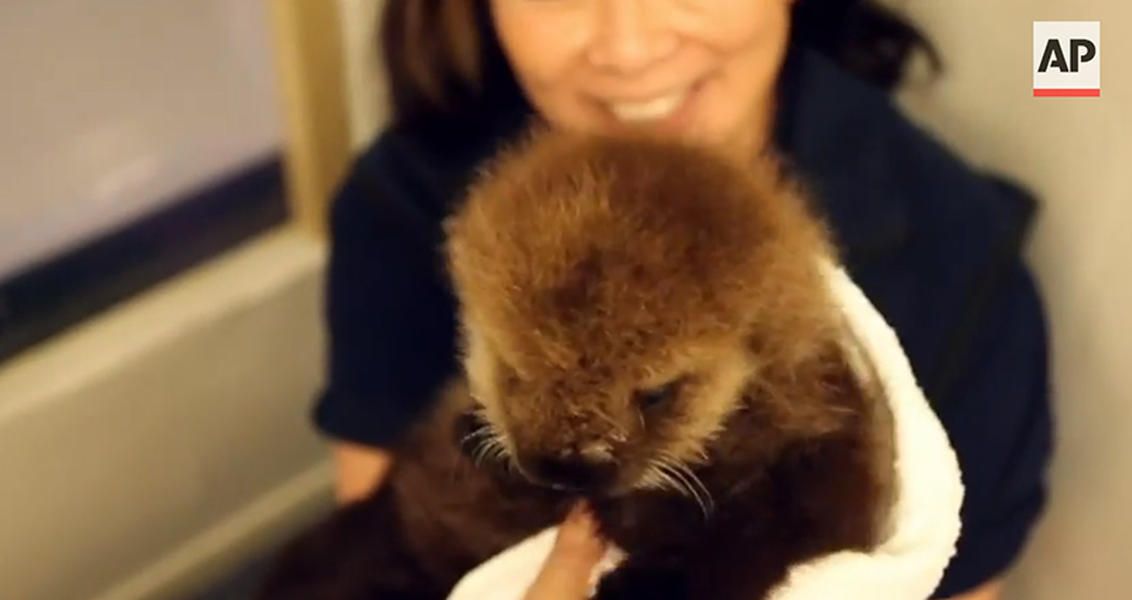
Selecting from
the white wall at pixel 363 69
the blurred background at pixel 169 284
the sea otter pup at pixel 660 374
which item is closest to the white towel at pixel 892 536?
the sea otter pup at pixel 660 374

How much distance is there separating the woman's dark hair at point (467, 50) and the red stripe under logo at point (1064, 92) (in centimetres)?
13

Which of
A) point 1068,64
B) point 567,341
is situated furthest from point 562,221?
point 1068,64

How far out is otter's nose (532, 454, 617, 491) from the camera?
0.53 meters

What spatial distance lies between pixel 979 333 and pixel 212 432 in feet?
2.02

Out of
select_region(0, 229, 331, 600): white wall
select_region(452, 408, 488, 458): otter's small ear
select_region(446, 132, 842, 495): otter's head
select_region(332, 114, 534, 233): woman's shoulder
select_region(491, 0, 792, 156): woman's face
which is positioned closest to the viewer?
select_region(446, 132, 842, 495): otter's head

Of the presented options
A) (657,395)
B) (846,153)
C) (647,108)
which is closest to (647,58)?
(647,108)

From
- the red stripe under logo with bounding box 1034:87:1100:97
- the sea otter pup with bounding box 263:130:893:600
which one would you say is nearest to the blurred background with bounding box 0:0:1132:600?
the red stripe under logo with bounding box 1034:87:1100:97

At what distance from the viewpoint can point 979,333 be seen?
79cm

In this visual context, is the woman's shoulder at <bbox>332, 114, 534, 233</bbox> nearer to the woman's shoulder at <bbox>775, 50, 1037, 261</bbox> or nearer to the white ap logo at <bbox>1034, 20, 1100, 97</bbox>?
the woman's shoulder at <bbox>775, 50, 1037, 261</bbox>

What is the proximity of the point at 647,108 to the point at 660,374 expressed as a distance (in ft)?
0.84

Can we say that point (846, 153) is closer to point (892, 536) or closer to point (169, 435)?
point (892, 536)

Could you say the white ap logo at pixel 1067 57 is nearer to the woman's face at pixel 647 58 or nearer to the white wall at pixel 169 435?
the woman's face at pixel 647 58

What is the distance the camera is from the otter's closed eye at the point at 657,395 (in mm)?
531

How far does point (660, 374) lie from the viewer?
0.52m
